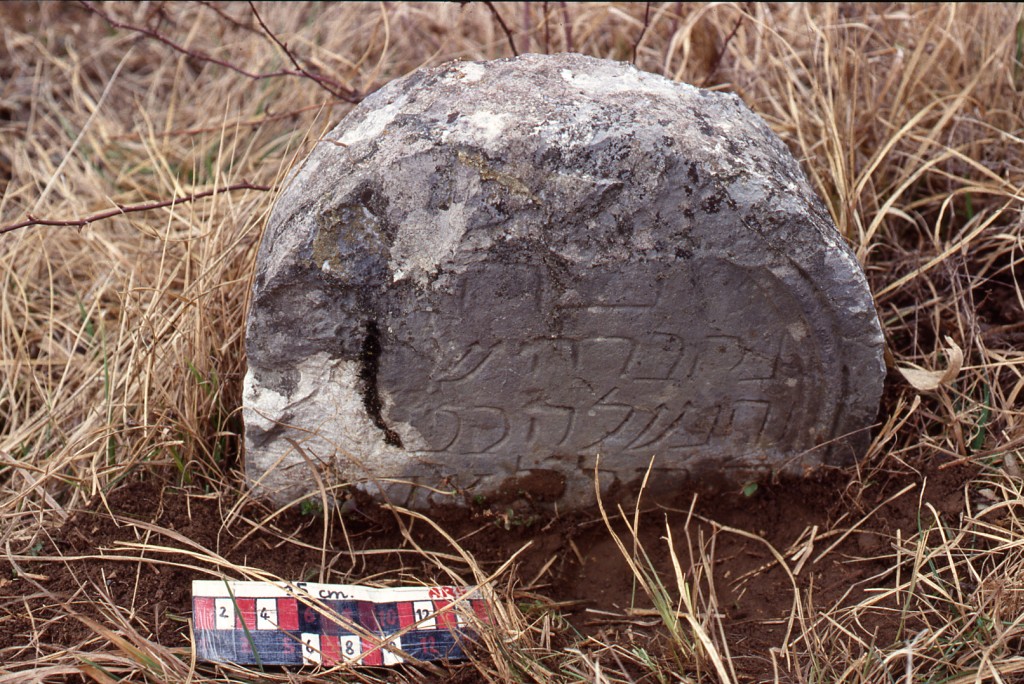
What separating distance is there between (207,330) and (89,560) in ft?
1.86

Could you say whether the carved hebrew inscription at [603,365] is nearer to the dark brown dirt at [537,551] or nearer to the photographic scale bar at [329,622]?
the dark brown dirt at [537,551]

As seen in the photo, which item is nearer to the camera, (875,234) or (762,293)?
(762,293)

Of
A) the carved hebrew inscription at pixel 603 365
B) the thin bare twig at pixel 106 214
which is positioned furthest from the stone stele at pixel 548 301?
the thin bare twig at pixel 106 214

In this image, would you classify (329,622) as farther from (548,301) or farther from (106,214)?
(106,214)

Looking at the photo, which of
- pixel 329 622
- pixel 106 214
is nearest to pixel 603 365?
pixel 329 622

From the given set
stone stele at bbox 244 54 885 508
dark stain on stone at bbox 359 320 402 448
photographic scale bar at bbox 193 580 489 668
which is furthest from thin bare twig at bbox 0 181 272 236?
photographic scale bar at bbox 193 580 489 668

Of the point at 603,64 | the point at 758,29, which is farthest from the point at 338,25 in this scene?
the point at 603,64

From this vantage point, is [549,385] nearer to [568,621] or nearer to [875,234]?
[568,621]

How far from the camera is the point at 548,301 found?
1.86 meters

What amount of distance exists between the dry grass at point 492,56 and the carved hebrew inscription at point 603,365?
0.82 feet

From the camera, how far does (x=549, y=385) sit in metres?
1.99

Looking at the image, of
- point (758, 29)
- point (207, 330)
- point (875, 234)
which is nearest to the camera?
point (207, 330)

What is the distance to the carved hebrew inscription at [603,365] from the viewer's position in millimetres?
1848

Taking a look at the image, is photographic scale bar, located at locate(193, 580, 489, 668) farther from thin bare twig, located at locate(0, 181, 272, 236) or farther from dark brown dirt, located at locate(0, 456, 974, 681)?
thin bare twig, located at locate(0, 181, 272, 236)
